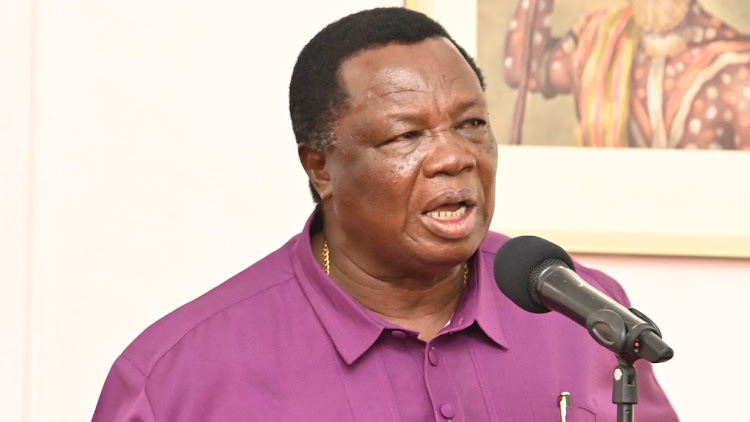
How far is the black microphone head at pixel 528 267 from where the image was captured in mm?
1611

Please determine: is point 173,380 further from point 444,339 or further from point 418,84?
point 418,84

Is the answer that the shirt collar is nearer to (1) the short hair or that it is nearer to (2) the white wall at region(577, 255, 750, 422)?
(1) the short hair

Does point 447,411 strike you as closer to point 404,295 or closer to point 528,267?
Result: point 404,295

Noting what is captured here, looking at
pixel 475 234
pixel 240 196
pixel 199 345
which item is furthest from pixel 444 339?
pixel 240 196

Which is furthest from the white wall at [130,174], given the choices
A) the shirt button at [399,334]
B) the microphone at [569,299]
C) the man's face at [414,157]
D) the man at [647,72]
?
the microphone at [569,299]

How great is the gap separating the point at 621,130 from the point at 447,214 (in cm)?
93

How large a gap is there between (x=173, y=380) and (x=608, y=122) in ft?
4.05

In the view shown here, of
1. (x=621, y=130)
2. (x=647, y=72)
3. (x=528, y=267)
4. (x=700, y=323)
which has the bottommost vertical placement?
(x=700, y=323)

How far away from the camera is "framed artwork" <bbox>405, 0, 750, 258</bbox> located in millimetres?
2809

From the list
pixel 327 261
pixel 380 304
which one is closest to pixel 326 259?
pixel 327 261

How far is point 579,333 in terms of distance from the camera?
2236 millimetres

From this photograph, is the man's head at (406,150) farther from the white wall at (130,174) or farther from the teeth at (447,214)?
the white wall at (130,174)

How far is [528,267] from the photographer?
1.62 metres

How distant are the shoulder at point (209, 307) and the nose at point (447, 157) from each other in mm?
347
